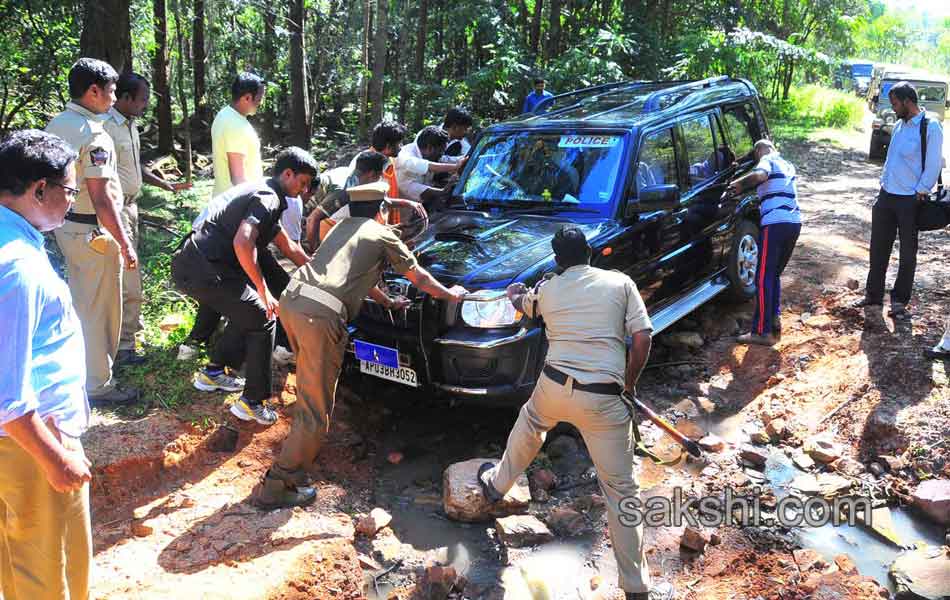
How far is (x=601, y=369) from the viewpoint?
10.5ft

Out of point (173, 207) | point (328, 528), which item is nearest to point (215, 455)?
point (328, 528)

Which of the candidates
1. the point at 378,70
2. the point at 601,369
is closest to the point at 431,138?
the point at 601,369

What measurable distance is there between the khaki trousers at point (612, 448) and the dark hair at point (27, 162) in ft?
6.93

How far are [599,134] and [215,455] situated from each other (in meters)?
3.30

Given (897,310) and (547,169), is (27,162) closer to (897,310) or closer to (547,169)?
(547,169)

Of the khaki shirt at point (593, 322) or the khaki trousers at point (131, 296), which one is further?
the khaki trousers at point (131, 296)

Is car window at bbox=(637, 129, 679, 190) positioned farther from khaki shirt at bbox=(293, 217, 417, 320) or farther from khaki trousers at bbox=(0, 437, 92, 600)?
khaki trousers at bbox=(0, 437, 92, 600)

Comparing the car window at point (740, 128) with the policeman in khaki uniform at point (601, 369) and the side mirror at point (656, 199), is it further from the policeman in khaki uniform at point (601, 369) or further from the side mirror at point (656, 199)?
the policeman in khaki uniform at point (601, 369)

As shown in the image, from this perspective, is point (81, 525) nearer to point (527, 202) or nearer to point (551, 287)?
point (551, 287)

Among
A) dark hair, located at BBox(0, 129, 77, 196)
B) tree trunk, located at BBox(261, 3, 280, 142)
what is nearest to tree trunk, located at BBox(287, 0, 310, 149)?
tree trunk, located at BBox(261, 3, 280, 142)

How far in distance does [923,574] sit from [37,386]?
3701 mm

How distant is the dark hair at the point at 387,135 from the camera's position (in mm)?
5273

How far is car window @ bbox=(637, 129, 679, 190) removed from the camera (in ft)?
16.7

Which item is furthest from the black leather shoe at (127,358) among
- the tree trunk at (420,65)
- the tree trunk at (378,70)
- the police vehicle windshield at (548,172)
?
the tree trunk at (420,65)
